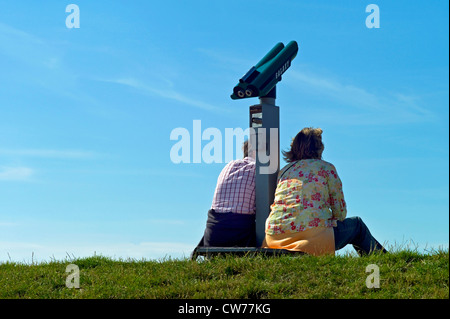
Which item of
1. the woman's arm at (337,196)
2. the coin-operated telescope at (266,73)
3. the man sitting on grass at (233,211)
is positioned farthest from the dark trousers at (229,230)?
the coin-operated telescope at (266,73)

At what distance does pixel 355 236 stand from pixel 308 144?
4.72ft

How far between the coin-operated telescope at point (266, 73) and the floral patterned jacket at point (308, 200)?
51.0 inches

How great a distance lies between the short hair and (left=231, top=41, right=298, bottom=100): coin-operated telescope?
871mm

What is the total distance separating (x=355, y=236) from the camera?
764 centimetres

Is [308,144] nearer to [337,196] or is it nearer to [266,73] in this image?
[337,196]

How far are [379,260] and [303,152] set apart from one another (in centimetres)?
193

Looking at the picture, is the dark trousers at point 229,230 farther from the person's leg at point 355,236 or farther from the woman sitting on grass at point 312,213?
the person's leg at point 355,236

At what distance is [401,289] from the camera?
5.91m

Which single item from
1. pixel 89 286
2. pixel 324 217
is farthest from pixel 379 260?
pixel 89 286
